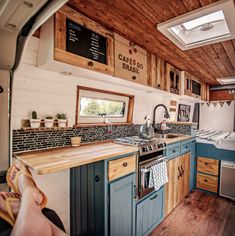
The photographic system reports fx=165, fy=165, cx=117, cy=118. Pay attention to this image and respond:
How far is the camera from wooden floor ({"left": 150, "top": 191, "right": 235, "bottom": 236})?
203 cm

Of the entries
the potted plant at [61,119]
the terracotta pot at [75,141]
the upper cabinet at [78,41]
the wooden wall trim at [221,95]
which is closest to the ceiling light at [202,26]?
the upper cabinet at [78,41]

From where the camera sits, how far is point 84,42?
1.50 metres

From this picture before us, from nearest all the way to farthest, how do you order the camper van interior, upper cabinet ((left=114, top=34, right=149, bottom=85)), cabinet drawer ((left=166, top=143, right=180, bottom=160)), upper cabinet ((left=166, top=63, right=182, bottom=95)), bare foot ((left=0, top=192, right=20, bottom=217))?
1. bare foot ((left=0, top=192, right=20, bottom=217))
2. the camper van interior
3. upper cabinet ((left=114, top=34, right=149, bottom=85))
4. cabinet drawer ((left=166, top=143, right=180, bottom=160))
5. upper cabinet ((left=166, top=63, right=182, bottom=95))

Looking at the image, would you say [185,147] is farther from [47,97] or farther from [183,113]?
[47,97]

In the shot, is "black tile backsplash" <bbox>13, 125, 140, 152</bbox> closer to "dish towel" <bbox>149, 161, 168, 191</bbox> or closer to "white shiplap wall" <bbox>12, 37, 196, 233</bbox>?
"white shiplap wall" <bbox>12, 37, 196, 233</bbox>

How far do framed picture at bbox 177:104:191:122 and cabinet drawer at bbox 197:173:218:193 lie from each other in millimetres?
1342

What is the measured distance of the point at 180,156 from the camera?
2.59 meters

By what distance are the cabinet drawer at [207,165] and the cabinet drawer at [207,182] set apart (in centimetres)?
9

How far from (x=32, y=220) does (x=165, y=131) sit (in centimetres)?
285

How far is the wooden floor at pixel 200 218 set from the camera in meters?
2.03

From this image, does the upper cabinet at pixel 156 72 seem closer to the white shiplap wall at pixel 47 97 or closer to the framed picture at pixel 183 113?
the white shiplap wall at pixel 47 97

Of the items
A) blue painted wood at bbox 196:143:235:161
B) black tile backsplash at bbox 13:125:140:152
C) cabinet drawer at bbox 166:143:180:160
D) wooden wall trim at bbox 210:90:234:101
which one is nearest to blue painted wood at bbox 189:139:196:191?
blue painted wood at bbox 196:143:235:161

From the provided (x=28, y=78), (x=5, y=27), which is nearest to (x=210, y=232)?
(x=28, y=78)

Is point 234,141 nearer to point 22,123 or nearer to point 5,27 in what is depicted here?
point 22,123
